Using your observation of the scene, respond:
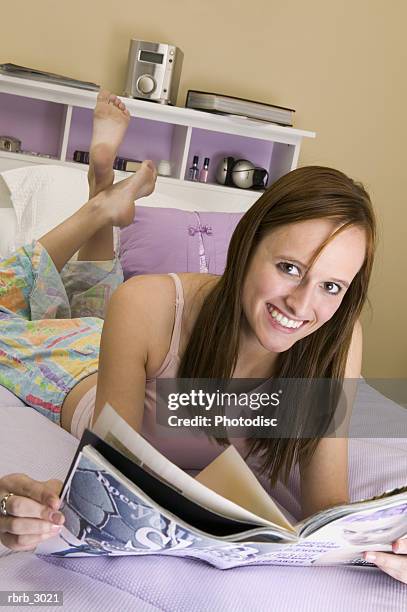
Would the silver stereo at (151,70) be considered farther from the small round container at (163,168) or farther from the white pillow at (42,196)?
the white pillow at (42,196)

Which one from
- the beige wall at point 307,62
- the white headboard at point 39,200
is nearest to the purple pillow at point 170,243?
the white headboard at point 39,200

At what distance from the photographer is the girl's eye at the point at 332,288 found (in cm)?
116

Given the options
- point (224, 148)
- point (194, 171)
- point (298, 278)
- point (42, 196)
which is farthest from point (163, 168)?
point (298, 278)

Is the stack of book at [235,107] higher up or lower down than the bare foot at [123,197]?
higher up

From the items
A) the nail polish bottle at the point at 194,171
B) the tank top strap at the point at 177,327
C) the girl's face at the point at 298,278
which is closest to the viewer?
the girl's face at the point at 298,278

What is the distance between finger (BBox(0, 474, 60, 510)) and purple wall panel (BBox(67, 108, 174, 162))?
84.9 inches

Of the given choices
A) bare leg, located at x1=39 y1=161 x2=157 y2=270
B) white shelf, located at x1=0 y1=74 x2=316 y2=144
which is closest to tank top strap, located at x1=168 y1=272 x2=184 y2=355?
bare leg, located at x1=39 y1=161 x2=157 y2=270

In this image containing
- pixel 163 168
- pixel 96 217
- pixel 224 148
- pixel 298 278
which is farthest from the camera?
pixel 224 148

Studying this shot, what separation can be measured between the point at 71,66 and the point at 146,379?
1.81m

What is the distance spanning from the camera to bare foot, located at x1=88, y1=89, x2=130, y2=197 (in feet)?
6.95

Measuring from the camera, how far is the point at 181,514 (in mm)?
769

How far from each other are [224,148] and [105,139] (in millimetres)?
946

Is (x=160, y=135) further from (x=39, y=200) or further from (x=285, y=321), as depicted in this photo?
(x=285, y=321)

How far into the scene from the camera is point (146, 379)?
1.27 metres
